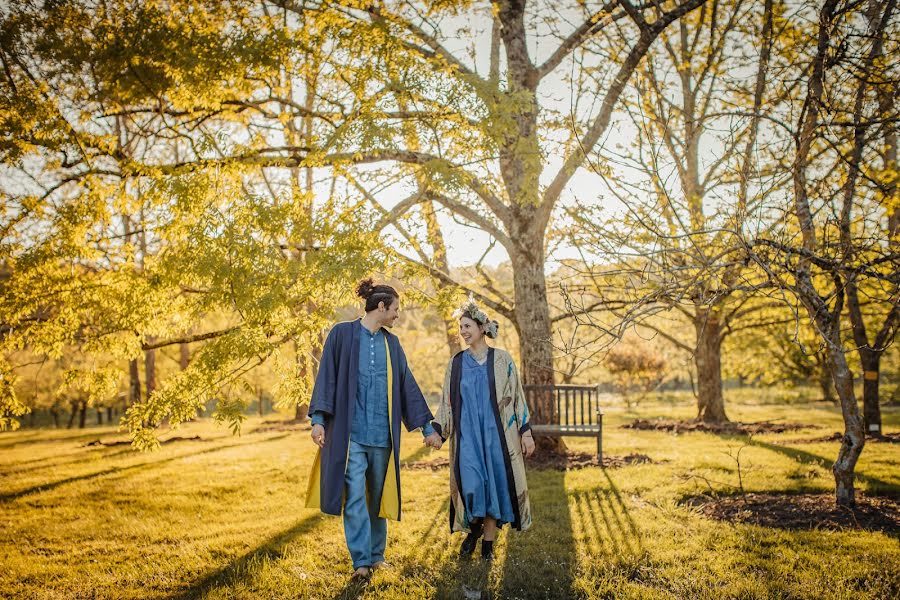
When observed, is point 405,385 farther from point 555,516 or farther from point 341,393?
point 555,516

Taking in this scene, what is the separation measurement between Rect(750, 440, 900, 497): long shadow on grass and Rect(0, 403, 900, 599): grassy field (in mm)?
29

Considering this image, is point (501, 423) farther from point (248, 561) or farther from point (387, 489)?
point (248, 561)

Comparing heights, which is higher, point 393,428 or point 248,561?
point 393,428

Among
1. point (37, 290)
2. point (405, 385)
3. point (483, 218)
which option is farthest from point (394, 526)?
point (483, 218)

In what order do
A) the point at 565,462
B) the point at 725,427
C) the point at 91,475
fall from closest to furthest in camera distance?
the point at 565,462 → the point at 91,475 → the point at 725,427

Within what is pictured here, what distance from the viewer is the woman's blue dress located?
4.27 meters

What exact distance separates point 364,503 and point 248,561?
3.64 feet

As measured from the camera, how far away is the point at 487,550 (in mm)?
4215

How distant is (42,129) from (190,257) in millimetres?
2526

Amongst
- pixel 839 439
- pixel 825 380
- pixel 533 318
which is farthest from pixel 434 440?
pixel 825 380

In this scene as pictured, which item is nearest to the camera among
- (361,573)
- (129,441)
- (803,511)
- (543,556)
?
(361,573)

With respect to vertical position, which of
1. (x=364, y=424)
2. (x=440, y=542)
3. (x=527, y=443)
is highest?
(x=364, y=424)

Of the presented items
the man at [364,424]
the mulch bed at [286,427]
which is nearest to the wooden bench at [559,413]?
the man at [364,424]

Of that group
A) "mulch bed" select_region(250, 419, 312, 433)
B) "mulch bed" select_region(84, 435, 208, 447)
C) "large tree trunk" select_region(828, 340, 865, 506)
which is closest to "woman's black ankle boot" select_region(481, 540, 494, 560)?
"large tree trunk" select_region(828, 340, 865, 506)
